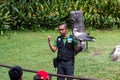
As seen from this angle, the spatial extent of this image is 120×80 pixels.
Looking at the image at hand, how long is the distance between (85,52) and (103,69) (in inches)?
84.4

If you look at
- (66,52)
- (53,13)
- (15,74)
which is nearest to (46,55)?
(66,52)

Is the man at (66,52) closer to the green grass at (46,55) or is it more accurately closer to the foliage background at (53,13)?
the green grass at (46,55)

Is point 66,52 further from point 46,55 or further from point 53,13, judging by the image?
point 53,13

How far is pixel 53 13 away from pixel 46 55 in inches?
199

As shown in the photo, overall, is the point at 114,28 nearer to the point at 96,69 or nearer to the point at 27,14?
the point at 27,14

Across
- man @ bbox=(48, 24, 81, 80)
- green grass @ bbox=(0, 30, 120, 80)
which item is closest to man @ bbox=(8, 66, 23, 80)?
man @ bbox=(48, 24, 81, 80)

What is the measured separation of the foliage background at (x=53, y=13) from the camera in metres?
15.3

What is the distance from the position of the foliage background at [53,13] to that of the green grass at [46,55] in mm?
705

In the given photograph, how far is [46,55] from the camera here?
35.5 feet

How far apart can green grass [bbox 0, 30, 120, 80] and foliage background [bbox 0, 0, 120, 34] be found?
2.31 feet

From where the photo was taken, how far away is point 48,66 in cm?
955

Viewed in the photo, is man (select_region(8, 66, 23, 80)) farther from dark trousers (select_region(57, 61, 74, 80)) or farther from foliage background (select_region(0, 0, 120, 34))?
foliage background (select_region(0, 0, 120, 34))

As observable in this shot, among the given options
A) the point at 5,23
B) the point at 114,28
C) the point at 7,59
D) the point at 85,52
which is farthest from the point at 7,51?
the point at 114,28

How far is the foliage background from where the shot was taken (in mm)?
15312
